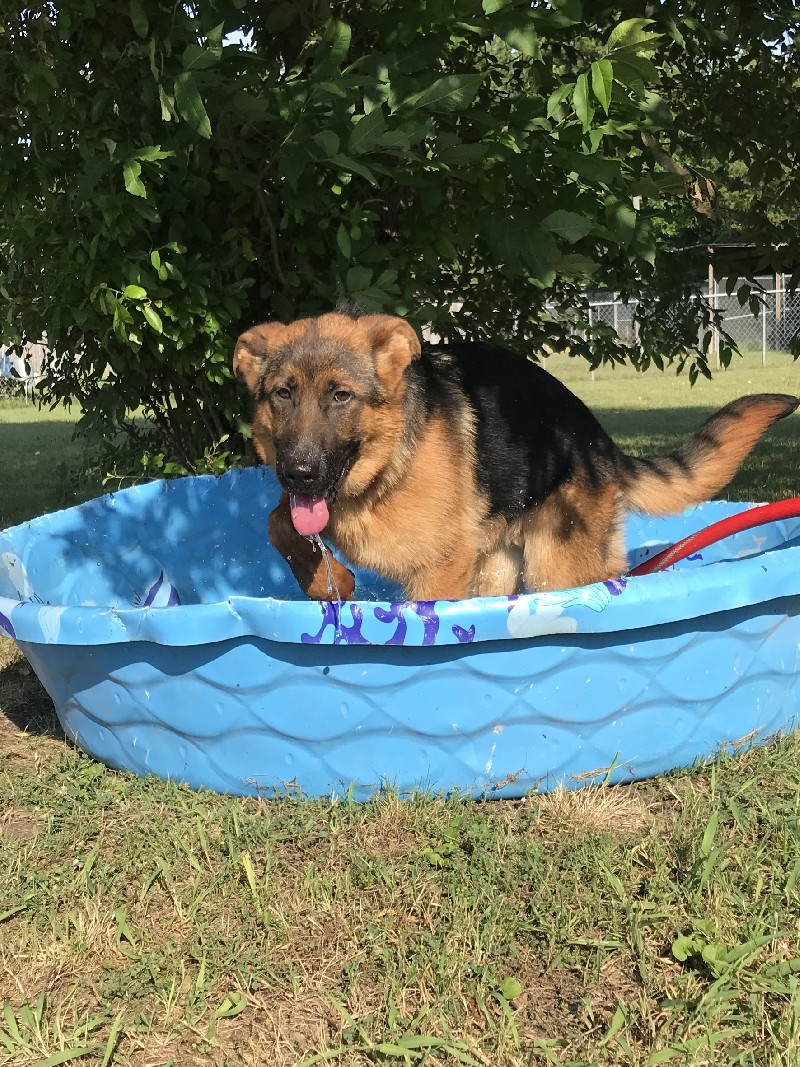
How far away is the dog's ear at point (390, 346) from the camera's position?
12.8 ft

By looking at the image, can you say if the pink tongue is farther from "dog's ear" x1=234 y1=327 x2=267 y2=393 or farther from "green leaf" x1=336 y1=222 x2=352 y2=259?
"green leaf" x1=336 y1=222 x2=352 y2=259

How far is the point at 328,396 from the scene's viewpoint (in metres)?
3.83

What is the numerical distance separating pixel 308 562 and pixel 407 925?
6.29 ft

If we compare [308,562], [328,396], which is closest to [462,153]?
[328,396]

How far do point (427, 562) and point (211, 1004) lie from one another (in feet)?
6.29

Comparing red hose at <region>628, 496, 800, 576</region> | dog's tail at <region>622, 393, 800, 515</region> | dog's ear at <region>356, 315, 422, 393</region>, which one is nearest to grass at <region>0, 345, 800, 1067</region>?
red hose at <region>628, 496, 800, 576</region>

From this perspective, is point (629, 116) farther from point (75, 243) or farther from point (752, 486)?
point (752, 486)

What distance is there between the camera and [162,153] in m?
3.96

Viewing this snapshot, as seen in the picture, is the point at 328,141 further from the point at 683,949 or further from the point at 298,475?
the point at 683,949

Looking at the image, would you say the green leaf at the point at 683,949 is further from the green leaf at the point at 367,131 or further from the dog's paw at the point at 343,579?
the green leaf at the point at 367,131

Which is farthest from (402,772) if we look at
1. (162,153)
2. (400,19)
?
(400,19)

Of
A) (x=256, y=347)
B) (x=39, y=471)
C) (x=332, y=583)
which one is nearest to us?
(x=256, y=347)

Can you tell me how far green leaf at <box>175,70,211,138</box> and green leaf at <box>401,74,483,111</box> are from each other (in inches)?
29.2

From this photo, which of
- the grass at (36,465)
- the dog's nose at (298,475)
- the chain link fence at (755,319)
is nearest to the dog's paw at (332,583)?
the dog's nose at (298,475)
